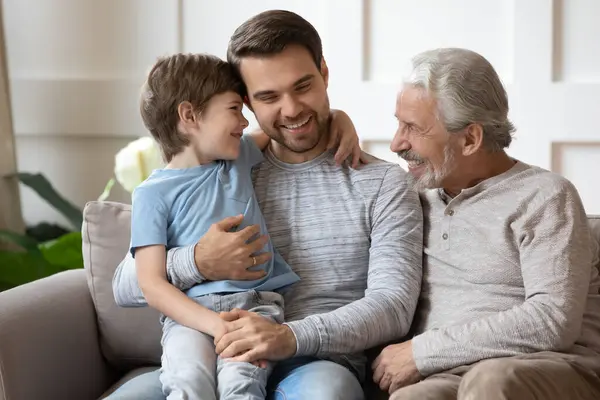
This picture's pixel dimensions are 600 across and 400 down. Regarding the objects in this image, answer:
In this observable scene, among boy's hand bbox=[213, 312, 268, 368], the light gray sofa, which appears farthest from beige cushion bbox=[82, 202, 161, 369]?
boy's hand bbox=[213, 312, 268, 368]

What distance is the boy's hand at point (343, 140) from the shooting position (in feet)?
6.49

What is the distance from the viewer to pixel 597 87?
113 inches

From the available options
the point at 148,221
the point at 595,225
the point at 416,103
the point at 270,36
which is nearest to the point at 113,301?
the point at 148,221

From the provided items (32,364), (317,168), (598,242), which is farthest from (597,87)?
(32,364)

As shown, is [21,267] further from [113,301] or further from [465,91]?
[465,91]

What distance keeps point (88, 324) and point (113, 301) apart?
0.08 metres

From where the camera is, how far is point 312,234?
1.96 metres

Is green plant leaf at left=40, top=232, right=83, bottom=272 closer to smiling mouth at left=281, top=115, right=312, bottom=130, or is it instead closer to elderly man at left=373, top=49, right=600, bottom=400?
smiling mouth at left=281, top=115, right=312, bottom=130

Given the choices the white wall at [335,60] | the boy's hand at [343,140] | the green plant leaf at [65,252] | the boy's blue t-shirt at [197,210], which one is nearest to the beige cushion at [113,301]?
the boy's blue t-shirt at [197,210]

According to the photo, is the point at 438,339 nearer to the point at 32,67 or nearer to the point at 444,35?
the point at 444,35

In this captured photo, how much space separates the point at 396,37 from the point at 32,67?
127cm

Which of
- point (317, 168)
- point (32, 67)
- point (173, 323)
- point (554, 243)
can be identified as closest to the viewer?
point (554, 243)

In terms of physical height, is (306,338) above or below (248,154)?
below

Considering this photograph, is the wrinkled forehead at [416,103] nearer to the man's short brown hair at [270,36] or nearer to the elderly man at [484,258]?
the elderly man at [484,258]
